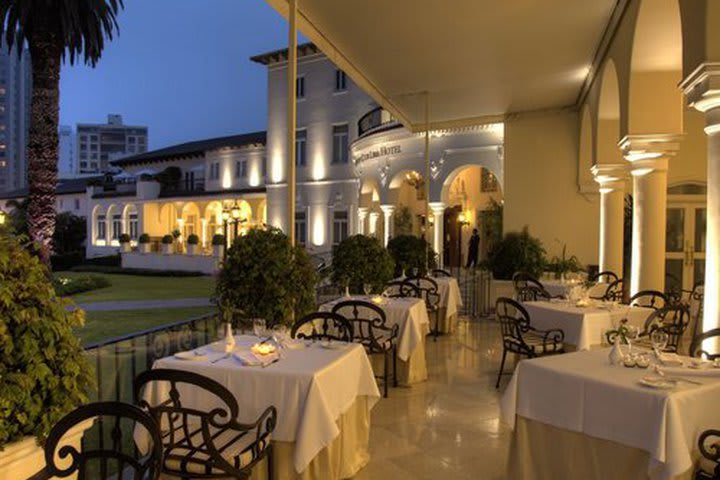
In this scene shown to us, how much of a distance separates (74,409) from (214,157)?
34.7 m

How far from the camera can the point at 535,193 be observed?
13336 millimetres

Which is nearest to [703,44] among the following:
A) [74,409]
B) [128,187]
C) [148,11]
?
[74,409]

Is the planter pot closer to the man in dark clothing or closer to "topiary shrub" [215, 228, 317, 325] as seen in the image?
"topiary shrub" [215, 228, 317, 325]

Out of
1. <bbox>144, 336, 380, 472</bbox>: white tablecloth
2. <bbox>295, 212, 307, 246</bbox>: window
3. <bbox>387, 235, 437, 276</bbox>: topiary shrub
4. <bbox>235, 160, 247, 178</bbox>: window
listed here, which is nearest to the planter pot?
<bbox>144, 336, 380, 472</bbox>: white tablecloth

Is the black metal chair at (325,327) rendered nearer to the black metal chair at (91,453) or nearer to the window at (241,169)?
the black metal chair at (91,453)

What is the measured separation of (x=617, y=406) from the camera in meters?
3.45

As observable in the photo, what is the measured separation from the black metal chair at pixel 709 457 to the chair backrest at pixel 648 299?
170 inches

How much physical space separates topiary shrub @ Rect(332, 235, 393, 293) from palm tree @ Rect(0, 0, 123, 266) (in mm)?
11928

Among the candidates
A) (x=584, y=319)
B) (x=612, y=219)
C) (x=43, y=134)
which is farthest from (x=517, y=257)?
(x=43, y=134)

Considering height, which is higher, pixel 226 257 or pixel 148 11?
pixel 148 11

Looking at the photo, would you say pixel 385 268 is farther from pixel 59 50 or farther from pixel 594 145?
pixel 59 50

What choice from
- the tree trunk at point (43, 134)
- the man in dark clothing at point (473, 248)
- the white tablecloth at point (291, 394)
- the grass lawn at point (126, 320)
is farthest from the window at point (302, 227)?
the white tablecloth at point (291, 394)

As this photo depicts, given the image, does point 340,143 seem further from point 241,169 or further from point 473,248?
point 473,248

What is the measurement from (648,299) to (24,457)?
7.48 metres
